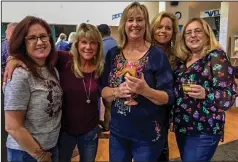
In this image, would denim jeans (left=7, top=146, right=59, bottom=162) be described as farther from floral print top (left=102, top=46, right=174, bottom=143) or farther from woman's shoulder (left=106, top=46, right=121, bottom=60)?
woman's shoulder (left=106, top=46, right=121, bottom=60)

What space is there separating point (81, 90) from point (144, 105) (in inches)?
12.4

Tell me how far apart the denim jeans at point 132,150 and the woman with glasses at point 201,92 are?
147mm

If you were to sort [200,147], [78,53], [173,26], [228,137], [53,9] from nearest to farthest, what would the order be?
[200,147]
[78,53]
[173,26]
[53,9]
[228,137]

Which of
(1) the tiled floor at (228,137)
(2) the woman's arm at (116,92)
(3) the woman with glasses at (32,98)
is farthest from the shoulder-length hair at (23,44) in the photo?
(1) the tiled floor at (228,137)

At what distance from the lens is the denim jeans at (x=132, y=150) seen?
109 centimetres

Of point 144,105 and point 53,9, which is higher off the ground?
point 53,9

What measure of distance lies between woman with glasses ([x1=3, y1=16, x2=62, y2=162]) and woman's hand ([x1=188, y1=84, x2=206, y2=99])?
0.55m

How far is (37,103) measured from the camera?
94 cm

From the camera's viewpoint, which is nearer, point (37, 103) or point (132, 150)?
point (37, 103)

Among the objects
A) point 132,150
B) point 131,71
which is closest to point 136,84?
point 131,71

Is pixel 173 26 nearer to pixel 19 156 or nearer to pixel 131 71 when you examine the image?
pixel 131 71

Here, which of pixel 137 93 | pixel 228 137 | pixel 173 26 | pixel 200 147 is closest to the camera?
pixel 137 93

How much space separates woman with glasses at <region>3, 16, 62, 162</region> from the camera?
0.89 metres

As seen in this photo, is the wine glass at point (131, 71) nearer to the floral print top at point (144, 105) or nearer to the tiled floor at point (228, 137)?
the floral print top at point (144, 105)
